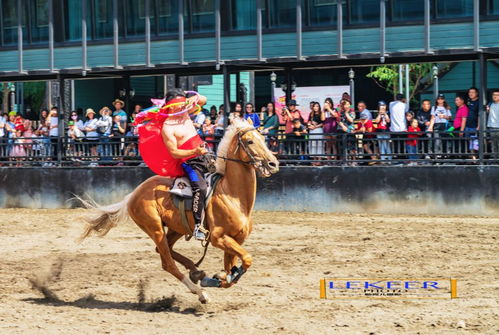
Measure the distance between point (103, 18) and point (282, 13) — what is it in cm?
570

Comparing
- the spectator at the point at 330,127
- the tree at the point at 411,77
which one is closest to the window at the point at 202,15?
the spectator at the point at 330,127

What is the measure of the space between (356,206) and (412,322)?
11333 mm

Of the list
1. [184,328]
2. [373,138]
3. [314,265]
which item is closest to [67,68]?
[373,138]

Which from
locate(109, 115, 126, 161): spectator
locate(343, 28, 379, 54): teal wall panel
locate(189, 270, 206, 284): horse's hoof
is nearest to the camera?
locate(189, 270, 206, 284): horse's hoof

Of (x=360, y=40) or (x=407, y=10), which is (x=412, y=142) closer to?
(x=360, y=40)

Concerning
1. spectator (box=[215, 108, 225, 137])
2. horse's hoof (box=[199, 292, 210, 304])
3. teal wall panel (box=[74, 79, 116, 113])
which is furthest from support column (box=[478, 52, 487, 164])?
teal wall panel (box=[74, 79, 116, 113])

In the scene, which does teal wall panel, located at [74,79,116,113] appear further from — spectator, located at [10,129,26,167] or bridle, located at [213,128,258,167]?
bridle, located at [213,128,258,167]

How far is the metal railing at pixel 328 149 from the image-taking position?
64.5ft

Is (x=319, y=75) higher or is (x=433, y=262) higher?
(x=319, y=75)

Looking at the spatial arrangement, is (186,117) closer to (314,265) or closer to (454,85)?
(314,265)

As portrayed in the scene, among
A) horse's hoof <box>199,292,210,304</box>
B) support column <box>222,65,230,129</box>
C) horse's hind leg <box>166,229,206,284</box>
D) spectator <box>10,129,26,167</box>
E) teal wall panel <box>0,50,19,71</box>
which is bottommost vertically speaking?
horse's hoof <box>199,292,210,304</box>

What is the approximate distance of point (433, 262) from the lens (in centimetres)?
1340

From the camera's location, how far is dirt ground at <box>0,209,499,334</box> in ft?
30.8

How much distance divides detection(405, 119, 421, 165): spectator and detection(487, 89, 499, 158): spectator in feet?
5.00
